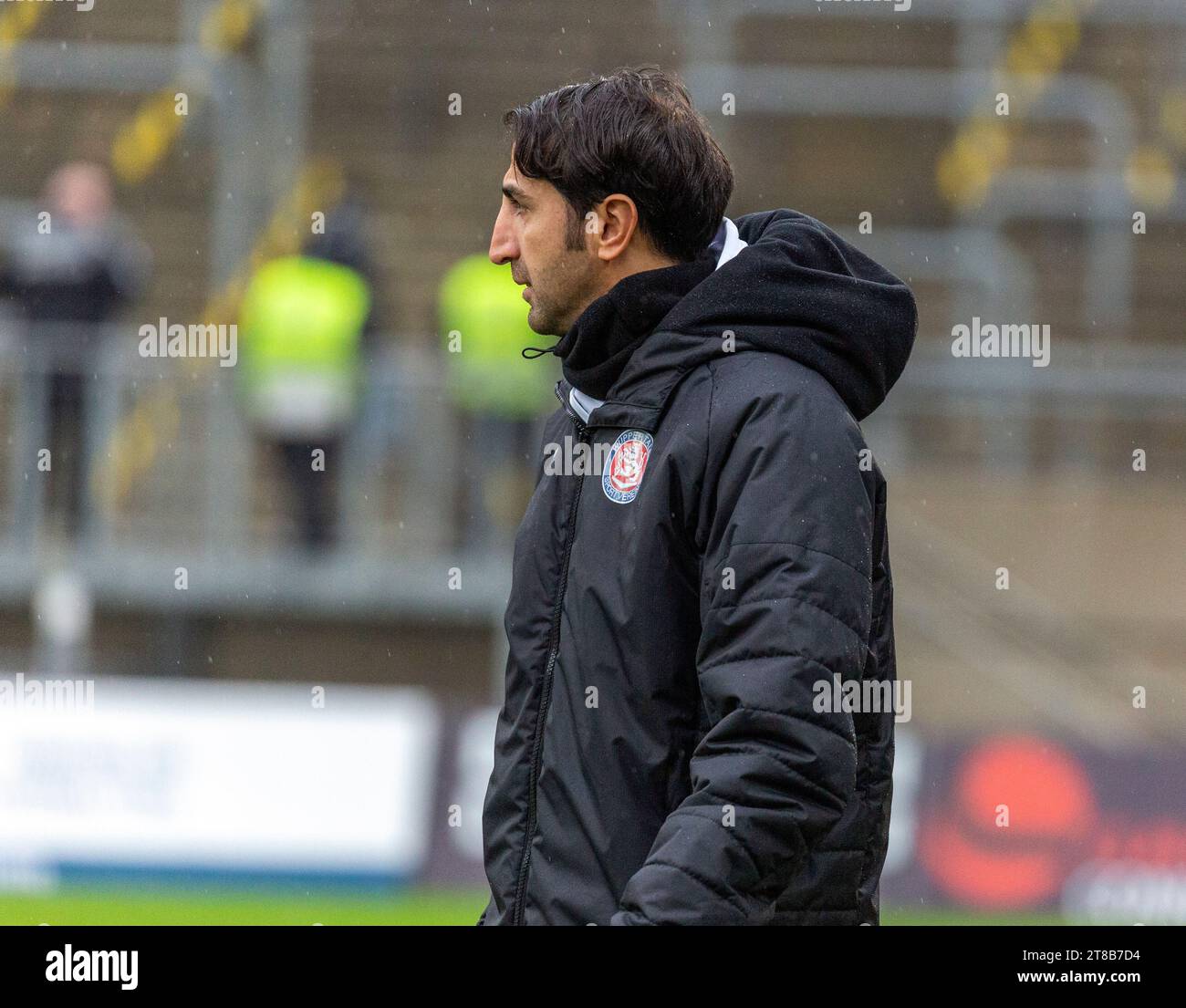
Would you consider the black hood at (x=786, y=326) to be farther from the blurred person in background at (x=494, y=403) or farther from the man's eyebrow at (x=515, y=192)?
the blurred person in background at (x=494, y=403)

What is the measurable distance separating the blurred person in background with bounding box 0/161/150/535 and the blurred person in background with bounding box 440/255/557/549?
153cm

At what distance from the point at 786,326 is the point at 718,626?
0.34 meters

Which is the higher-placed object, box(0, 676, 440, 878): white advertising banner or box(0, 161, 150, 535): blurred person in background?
box(0, 161, 150, 535): blurred person in background

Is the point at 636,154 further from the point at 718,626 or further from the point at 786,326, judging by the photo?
the point at 718,626

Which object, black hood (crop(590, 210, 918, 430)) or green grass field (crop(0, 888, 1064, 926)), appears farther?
green grass field (crop(0, 888, 1064, 926))

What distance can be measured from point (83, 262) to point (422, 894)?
3225 mm

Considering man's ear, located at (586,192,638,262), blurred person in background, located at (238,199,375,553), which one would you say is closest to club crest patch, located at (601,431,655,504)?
man's ear, located at (586,192,638,262)

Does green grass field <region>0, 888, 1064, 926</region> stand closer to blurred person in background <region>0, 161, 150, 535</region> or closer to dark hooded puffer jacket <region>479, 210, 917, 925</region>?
blurred person in background <region>0, 161, 150, 535</region>

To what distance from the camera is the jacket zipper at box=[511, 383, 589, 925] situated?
1925 millimetres

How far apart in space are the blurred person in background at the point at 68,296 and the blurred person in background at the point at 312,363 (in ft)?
2.13

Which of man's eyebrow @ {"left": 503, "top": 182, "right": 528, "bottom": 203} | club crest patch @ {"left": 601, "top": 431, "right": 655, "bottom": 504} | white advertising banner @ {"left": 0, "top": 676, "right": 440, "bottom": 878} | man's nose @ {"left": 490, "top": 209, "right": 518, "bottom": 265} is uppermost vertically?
man's eyebrow @ {"left": 503, "top": 182, "right": 528, "bottom": 203}

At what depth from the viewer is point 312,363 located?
7.91 metres

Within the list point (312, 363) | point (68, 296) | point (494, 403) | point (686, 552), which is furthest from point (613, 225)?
point (68, 296)

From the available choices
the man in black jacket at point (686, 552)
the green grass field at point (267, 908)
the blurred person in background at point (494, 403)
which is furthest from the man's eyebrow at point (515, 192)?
the blurred person in background at point (494, 403)
